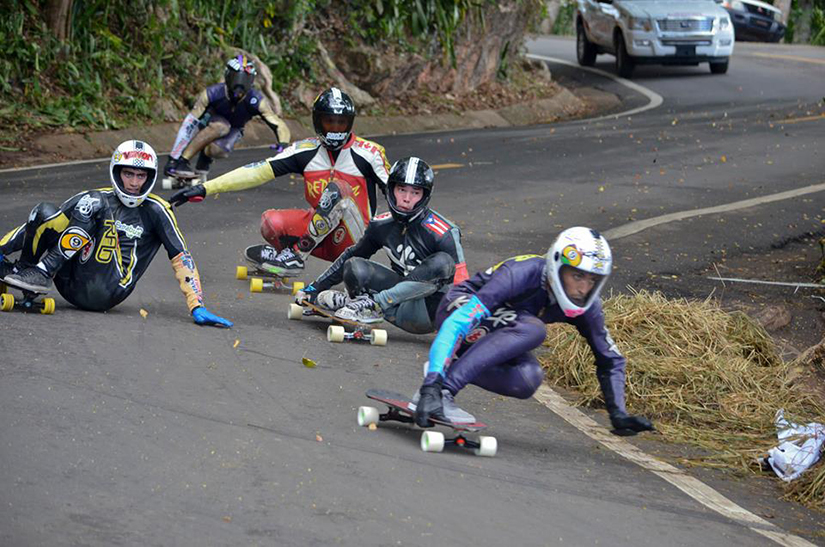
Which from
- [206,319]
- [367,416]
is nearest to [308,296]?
[206,319]

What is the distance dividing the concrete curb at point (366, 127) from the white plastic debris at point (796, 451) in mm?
12754

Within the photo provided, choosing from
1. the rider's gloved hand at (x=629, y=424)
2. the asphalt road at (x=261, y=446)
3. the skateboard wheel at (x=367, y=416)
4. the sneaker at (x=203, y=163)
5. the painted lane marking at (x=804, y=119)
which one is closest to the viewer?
the asphalt road at (x=261, y=446)

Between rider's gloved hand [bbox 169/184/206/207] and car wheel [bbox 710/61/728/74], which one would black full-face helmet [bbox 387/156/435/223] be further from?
car wheel [bbox 710/61/728/74]

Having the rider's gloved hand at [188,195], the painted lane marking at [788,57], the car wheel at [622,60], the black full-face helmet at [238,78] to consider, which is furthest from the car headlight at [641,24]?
the rider's gloved hand at [188,195]

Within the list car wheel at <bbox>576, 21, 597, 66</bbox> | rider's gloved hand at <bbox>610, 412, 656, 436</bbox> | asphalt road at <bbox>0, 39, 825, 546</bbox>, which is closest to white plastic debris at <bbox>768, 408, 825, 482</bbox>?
asphalt road at <bbox>0, 39, 825, 546</bbox>

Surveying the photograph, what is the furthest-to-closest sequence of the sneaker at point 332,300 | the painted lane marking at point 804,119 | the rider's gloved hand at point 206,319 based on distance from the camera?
the painted lane marking at point 804,119
the sneaker at point 332,300
the rider's gloved hand at point 206,319

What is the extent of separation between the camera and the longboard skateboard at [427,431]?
709 centimetres

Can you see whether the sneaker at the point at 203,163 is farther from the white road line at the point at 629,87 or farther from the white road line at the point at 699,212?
the white road line at the point at 629,87

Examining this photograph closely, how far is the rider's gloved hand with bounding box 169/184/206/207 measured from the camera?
32.8 ft

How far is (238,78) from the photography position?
15.9m

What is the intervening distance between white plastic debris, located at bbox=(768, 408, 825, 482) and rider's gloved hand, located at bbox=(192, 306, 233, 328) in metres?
4.00

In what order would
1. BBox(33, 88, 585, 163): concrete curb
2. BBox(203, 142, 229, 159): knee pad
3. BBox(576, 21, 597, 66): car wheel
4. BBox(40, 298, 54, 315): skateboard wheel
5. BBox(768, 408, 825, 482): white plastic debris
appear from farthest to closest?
BBox(576, 21, 597, 66): car wheel
BBox(33, 88, 585, 163): concrete curb
BBox(203, 142, 229, 159): knee pad
BBox(40, 298, 54, 315): skateboard wheel
BBox(768, 408, 825, 482): white plastic debris

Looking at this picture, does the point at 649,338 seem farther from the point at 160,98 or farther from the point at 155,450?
the point at 160,98

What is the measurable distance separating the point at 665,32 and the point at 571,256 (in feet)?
74.4
